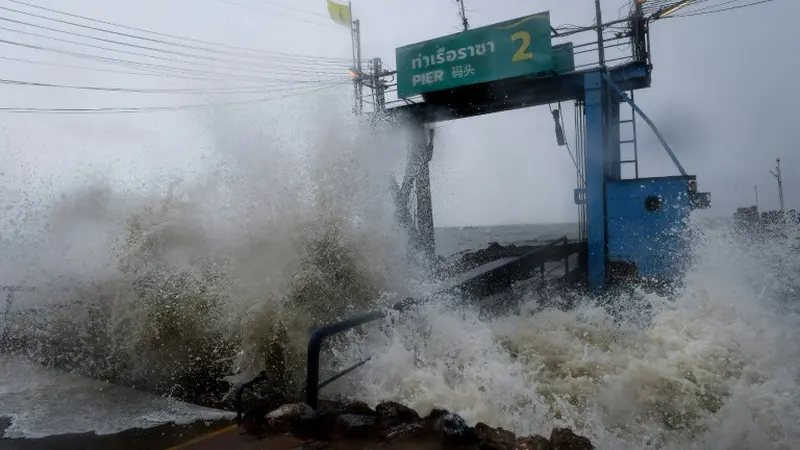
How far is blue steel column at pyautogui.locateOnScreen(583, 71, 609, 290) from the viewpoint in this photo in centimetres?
949

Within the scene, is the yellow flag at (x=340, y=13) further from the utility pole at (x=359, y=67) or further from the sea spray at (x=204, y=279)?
the sea spray at (x=204, y=279)

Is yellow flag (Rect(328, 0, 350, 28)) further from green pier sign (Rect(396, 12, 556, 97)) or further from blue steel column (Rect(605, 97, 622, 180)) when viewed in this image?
blue steel column (Rect(605, 97, 622, 180))

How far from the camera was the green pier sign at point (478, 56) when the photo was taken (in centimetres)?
985

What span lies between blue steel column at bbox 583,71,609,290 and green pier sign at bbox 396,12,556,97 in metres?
1.15

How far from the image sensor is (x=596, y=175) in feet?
31.5

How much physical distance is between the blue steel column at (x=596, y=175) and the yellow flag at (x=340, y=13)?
7.89 meters

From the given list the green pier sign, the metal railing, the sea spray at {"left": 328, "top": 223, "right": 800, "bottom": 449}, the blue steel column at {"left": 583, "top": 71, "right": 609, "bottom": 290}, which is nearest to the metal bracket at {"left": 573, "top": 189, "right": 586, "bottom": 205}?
the blue steel column at {"left": 583, "top": 71, "right": 609, "bottom": 290}

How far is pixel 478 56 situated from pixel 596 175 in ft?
Answer: 12.5

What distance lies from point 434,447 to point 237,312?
3513mm

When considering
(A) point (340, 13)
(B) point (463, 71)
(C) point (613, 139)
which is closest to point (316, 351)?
(B) point (463, 71)

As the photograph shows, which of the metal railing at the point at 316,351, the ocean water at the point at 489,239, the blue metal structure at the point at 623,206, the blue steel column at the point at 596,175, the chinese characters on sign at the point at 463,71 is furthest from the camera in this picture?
the ocean water at the point at 489,239

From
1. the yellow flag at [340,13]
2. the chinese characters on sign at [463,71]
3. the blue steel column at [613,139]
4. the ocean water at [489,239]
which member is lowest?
the ocean water at [489,239]

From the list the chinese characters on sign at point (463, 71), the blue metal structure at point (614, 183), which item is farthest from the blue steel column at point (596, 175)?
the chinese characters on sign at point (463, 71)

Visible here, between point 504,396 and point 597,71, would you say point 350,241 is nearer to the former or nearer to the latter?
point 504,396
